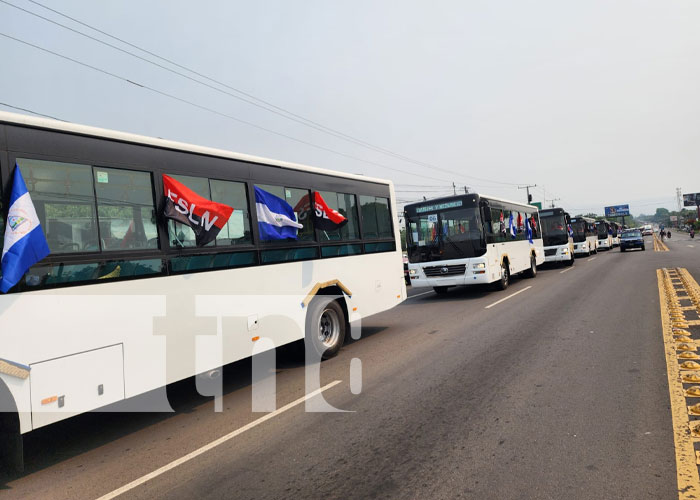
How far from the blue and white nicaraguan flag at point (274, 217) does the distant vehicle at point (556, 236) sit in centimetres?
2133

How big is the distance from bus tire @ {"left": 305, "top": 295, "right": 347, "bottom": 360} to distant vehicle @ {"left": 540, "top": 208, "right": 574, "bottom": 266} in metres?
20.2

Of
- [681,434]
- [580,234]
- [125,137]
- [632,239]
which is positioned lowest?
[681,434]

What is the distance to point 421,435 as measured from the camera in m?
4.23

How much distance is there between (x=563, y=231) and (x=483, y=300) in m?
14.6

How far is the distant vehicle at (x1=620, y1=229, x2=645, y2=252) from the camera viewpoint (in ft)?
118

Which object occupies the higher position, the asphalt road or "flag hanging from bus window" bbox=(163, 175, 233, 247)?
"flag hanging from bus window" bbox=(163, 175, 233, 247)

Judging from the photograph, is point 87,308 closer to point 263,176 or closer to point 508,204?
point 263,176

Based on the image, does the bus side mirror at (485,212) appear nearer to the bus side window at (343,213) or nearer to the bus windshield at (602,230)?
the bus side window at (343,213)

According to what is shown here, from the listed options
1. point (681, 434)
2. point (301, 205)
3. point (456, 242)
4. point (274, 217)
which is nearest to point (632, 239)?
point (456, 242)

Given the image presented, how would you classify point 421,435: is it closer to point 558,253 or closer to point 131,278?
point 131,278

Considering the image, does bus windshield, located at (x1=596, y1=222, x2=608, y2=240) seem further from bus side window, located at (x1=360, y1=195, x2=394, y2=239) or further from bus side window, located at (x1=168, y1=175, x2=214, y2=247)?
bus side window, located at (x1=168, y1=175, x2=214, y2=247)

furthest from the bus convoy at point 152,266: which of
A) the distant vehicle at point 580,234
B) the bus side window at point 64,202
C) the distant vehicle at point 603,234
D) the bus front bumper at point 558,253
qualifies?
the distant vehicle at point 603,234

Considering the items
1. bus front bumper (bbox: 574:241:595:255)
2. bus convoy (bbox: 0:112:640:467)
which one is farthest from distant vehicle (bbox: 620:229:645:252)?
bus convoy (bbox: 0:112:640:467)

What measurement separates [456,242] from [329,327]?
7.46m
